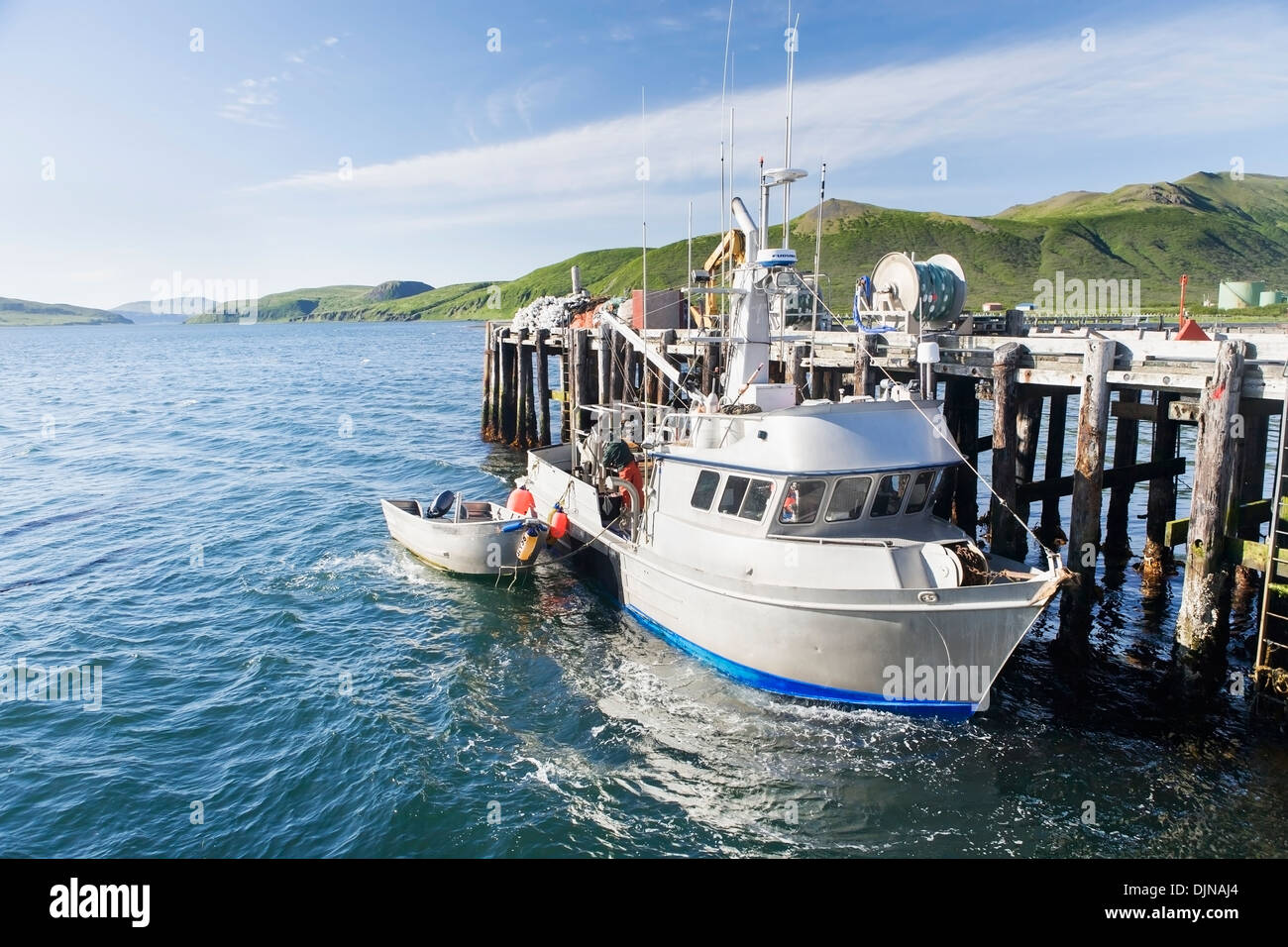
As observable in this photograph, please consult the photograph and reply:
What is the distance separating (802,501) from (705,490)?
1890mm

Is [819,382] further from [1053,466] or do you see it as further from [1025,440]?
[1053,466]

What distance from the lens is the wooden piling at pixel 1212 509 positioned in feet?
35.3

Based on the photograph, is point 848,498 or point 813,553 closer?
point 813,553

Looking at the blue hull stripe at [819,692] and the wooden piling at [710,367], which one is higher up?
the wooden piling at [710,367]

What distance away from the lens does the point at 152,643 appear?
1434 cm

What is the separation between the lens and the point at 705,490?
1312 centimetres

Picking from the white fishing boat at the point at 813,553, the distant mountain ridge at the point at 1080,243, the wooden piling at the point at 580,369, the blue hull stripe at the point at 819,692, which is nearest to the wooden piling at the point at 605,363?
the wooden piling at the point at 580,369

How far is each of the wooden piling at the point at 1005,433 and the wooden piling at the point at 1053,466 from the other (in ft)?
10.2

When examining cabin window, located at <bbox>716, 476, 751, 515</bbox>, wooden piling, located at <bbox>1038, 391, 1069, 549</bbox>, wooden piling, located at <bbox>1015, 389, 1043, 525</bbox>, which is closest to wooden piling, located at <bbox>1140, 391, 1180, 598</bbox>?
wooden piling, located at <bbox>1038, 391, 1069, 549</bbox>

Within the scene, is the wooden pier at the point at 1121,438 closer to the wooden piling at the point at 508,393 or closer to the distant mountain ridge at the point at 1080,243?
the wooden piling at the point at 508,393

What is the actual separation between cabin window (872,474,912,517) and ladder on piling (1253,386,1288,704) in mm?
4676

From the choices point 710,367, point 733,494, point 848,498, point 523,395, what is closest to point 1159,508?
point 848,498

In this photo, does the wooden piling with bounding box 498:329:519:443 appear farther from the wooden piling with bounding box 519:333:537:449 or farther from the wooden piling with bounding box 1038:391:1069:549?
the wooden piling with bounding box 1038:391:1069:549
